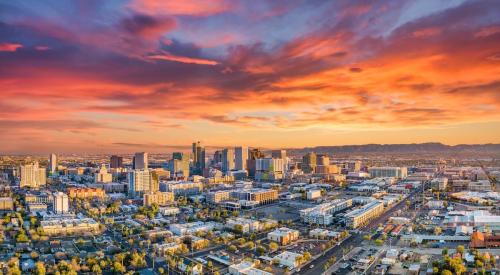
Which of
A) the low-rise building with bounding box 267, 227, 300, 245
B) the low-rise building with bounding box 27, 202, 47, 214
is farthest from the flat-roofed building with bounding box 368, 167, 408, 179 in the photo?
the low-rise building with bounding box 27, 202, 47, 214

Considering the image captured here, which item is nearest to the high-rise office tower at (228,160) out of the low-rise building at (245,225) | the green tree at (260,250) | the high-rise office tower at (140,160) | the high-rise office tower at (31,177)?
the high-rise office tower at (140,160)

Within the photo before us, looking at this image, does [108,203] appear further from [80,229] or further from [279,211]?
[279,211]

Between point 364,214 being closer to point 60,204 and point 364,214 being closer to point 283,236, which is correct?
point 283,236

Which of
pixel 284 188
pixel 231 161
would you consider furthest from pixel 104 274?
pixel 231 161

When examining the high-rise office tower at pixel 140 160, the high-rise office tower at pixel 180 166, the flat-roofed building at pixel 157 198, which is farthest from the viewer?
the high-rise office tower at pixel 140 160

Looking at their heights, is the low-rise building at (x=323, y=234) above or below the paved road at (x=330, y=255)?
above

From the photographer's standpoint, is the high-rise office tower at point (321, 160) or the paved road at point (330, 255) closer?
the paved road at point (330, 255)

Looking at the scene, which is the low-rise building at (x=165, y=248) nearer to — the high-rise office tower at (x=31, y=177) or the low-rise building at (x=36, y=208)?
the low-rise building at (x=36, y=208)

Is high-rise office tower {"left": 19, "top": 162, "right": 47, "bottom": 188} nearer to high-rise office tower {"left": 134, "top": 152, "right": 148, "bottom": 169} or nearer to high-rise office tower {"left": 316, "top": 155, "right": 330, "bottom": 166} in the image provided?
high-rise office tower {"left": 134, "top": 152, "right": 148, "bottom": 169}
